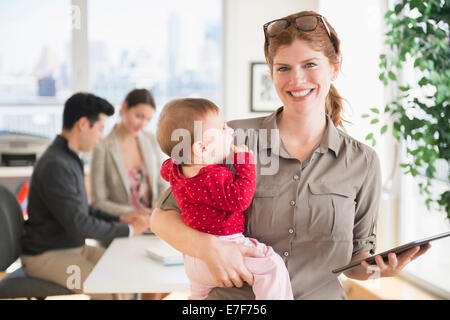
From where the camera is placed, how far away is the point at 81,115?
6.23 ft

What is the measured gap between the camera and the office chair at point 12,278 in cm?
178

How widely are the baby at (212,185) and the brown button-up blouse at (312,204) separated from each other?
34 millimetres

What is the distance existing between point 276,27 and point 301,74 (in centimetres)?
10

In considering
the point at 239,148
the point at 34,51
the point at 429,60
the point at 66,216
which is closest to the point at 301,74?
the point at 239,148

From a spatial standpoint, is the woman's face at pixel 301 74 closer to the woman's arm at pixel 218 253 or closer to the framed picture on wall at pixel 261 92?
the woman's arm at pixel 218 253

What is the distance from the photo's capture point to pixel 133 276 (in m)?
1.38

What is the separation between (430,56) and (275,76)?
107cm

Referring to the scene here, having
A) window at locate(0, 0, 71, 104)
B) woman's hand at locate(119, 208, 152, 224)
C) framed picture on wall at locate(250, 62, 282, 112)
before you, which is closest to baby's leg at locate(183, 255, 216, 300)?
framed picture on wall at locate(250, 62, 282, 112)

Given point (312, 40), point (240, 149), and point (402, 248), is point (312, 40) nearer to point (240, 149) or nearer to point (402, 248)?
point (240, 149)

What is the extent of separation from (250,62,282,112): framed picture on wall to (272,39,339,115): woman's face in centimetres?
62

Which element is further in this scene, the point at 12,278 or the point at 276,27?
the point at 12,278

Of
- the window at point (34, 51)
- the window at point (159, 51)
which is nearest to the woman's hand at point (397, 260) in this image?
the window at point (159, 51)
